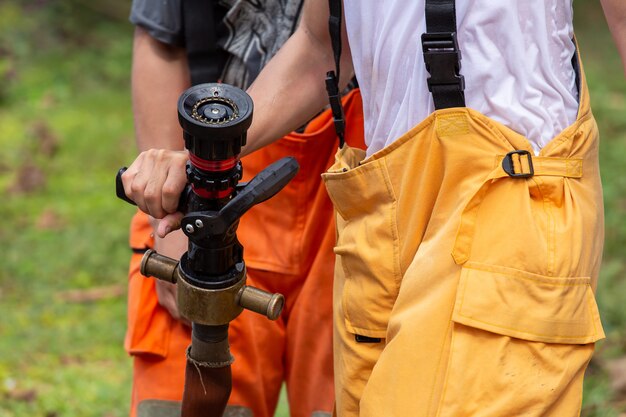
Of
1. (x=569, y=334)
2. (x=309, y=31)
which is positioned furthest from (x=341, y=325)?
(x=309, y=31)

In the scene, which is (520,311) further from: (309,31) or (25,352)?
(25,352)

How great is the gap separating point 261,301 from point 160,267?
24cm

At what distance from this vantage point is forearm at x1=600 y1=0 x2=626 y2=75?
6.07ft

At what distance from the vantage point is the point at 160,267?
2.08 meters

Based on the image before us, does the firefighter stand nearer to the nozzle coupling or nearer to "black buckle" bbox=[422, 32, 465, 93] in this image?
"black buckle" bbox=[422, 32, 465, 93]

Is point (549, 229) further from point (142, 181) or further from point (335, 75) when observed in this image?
point (142, 181)

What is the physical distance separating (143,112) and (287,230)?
1.57ft

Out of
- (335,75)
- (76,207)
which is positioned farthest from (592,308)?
(76,207)

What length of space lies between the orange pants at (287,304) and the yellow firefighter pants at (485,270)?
0.57m

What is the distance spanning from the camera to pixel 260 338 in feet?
8.28

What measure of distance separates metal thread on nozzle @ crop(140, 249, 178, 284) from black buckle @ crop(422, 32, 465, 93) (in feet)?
2.18

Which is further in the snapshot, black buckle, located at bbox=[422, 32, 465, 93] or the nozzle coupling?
the nozzle coupling

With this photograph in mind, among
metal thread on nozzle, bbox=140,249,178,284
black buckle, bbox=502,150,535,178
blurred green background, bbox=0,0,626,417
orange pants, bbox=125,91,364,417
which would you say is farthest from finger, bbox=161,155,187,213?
blurred green background, bbox=0,0,626,417

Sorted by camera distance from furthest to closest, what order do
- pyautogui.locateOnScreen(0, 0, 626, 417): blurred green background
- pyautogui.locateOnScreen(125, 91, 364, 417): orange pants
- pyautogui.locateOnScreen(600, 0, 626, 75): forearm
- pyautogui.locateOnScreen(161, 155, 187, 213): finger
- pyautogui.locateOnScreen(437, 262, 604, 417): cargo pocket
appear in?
pyautogui.locateOnScreen(0, 0, 626, 417): blurred green background, pyautogui.locateOnScreen(125, 91, 364, 417): orange pants, pyautogui.locateOnScreen(161, 155, 187, 213): finger, pyautogui.locateOnScreen(600, 0, 626, 75): forearm, pyautogui.locateOnScreen(437, 262, 604, 417): cargo pocket
